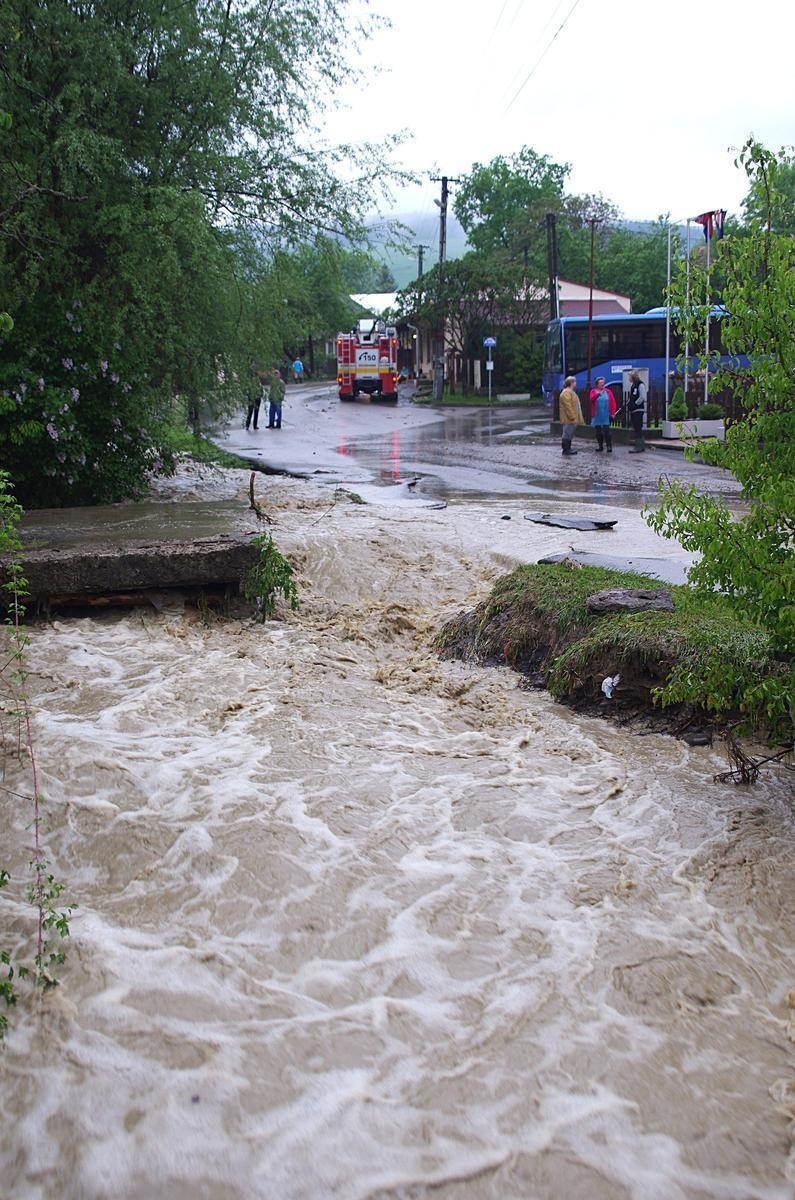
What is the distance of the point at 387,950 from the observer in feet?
12.9

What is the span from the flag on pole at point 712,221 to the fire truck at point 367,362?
84.6 feet

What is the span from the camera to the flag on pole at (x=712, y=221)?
23.6m

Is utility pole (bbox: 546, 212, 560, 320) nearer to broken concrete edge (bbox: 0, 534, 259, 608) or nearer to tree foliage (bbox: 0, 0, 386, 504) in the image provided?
tree foliage (bbox: 0, 0, 386, 504)

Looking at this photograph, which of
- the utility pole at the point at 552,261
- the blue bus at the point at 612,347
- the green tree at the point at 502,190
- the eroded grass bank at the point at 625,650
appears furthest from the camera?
the green tree at the point at 502,190

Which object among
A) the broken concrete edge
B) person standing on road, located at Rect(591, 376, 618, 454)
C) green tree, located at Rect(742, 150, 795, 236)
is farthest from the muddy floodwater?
person standing on road, located at Rect(591, 376, 618, 454)

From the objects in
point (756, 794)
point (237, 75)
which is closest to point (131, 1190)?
point (756, 794)

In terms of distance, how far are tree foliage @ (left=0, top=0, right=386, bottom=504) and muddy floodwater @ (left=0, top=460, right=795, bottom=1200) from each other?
16.6 feet

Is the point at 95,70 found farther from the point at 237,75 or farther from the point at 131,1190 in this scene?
the point at 131,1190

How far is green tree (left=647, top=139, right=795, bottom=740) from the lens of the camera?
169 inches

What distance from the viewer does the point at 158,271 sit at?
1079cm

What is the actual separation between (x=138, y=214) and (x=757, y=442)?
7965 millimetres

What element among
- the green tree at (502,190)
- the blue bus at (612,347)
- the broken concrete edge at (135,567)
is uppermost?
the green tree at (502,190)

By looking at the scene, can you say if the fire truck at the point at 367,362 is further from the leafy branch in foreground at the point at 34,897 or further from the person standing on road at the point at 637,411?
the leafy branch in foreground at the point at 34,897

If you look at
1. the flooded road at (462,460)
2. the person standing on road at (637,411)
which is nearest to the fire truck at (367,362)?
the flooded road at (462,460)
